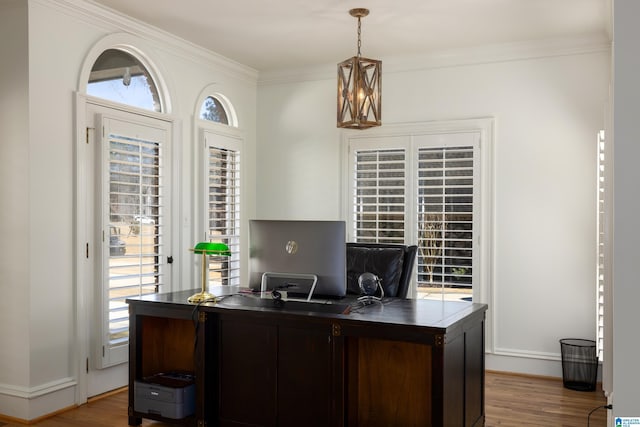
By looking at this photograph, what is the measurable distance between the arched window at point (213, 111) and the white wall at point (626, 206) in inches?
173

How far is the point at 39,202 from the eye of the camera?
12.6 ft

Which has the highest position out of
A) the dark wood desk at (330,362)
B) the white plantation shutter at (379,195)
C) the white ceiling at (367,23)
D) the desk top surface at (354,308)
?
the white ceiling at (367,23)

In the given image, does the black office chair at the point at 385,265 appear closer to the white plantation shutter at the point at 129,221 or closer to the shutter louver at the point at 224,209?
the white plantation shutter at the point at 129,221

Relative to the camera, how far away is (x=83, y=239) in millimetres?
4121

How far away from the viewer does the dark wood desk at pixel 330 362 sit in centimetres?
300

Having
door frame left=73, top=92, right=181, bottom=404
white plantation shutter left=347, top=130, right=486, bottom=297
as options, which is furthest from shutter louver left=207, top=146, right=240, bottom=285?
door frame left=73, top=92, right=181, bottom=404

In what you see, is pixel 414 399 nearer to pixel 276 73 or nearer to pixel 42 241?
pixel 42 241

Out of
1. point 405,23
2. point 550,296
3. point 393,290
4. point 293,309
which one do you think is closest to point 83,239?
point 293,309

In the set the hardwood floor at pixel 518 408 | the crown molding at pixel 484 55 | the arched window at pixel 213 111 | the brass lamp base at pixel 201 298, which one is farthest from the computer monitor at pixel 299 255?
the crown molding at pixel 484 55

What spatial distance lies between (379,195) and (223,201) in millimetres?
1463

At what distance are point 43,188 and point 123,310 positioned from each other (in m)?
1.09

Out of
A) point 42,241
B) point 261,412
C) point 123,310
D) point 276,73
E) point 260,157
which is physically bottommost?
point 261,412

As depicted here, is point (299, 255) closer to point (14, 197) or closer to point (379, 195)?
point (14, 197)

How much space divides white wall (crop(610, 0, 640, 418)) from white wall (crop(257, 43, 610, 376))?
3691 millimetres
